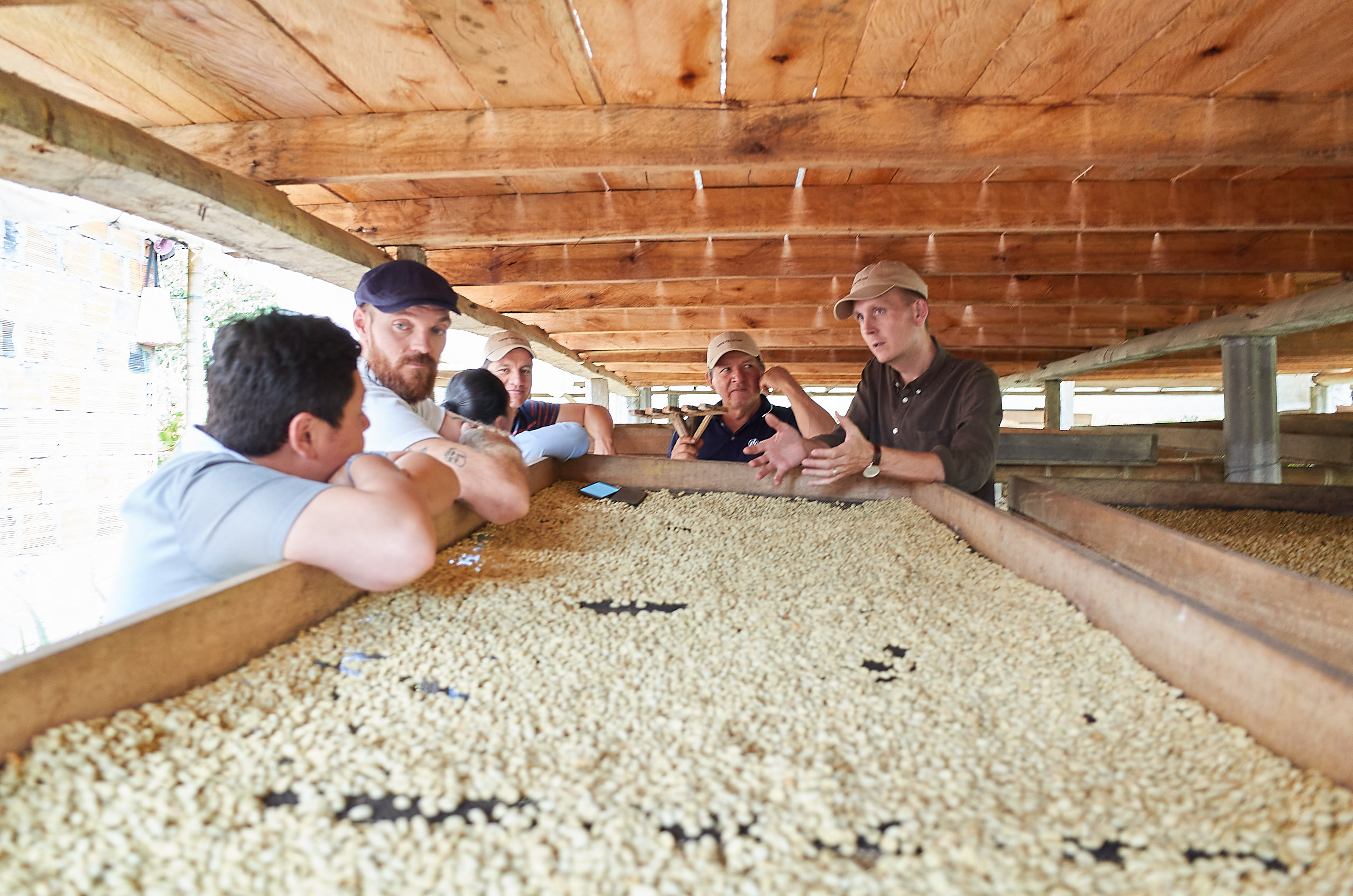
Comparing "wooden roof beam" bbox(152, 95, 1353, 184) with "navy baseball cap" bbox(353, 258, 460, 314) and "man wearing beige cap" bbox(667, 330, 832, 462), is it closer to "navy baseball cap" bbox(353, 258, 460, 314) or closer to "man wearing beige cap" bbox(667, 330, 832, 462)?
"navy baseball cap" bbox(353, 258, 460, 314)

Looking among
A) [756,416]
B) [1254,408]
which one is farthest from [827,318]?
[1254,408]

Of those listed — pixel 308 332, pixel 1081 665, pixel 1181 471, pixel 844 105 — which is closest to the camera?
pixel 1081 665

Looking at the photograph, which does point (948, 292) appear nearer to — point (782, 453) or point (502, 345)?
point (782, 453)

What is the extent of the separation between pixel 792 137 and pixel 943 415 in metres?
1.16

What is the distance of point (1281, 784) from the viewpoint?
790 millimetres

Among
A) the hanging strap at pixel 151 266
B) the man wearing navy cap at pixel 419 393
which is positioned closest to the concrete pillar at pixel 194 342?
the hanging strap at pixel 151 266

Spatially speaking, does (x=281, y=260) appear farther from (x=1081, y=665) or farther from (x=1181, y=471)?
(x=1181, y=471)

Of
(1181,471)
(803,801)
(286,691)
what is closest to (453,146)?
(286,691)

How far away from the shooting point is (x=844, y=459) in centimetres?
232

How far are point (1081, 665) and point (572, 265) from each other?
3.56 metres

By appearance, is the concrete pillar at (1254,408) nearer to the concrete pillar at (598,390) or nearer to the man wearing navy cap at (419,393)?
the man wearing navy cap at (419,393)

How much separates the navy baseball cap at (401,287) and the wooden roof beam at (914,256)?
2.01 meters

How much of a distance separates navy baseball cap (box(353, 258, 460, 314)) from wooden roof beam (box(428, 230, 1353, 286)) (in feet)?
6.60

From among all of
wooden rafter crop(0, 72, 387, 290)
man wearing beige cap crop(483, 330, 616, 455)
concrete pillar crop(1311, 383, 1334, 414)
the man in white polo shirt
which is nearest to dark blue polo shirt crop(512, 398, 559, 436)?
man wearing beige cap crop(483, 330, 616, 455)
